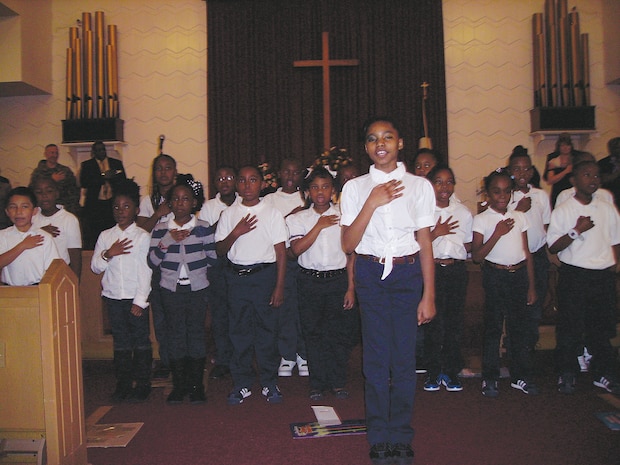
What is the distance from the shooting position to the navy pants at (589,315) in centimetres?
379

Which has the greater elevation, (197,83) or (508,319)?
(197,83)

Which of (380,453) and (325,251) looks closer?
(380,453)

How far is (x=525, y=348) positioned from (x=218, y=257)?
2.08m

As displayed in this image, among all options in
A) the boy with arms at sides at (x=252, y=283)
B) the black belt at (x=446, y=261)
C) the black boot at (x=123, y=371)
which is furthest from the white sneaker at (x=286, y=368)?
the black belt at (x=446, y=261)

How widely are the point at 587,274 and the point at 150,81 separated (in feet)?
19.4

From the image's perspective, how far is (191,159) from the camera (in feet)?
25.4

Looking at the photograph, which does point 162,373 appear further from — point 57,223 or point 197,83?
point 197,83

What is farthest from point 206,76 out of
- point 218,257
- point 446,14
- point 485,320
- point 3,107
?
point 485,320

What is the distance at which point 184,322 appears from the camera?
12.4 ft

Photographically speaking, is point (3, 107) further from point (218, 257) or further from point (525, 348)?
point (525, 348)

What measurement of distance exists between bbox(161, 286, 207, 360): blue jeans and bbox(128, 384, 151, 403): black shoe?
0.91 feet

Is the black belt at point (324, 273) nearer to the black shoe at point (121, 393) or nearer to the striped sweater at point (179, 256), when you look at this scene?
the striped sweater at point (179, 256)

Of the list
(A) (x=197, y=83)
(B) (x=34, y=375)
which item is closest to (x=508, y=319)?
(B) (x=34, y=375)

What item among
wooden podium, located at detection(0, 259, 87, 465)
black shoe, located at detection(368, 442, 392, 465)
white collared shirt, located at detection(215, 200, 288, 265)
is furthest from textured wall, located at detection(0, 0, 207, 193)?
black shoe, located at detection(368, 442, 392, 465)
